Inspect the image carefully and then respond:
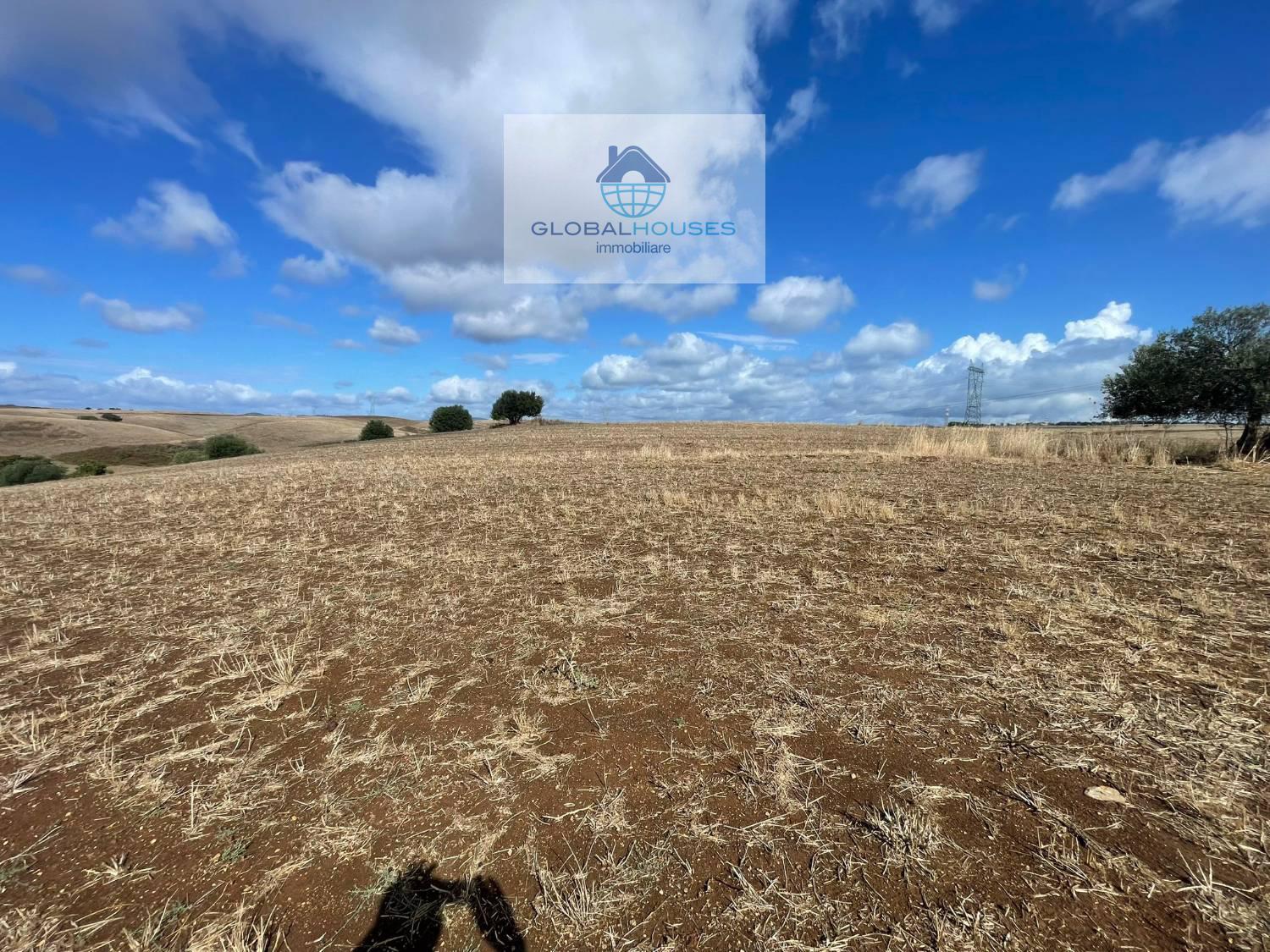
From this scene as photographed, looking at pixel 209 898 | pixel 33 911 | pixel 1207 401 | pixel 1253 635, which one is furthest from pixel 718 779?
pixel 1207 401

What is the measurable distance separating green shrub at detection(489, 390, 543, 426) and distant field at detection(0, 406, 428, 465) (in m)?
20.9

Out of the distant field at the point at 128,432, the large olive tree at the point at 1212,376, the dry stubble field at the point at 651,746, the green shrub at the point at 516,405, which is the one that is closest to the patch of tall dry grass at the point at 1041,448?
the large olive tree at the point at 1212,376

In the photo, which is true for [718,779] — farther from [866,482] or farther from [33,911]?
[866,482]

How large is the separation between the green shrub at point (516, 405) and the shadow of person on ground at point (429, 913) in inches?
2390

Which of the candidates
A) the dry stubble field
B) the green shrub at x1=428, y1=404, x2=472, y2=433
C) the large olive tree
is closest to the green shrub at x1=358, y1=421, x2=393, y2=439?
A: the green shrub at x1=428, y1=404, x2=472, y2=433

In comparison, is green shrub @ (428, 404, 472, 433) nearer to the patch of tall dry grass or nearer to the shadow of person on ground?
the patch of tall dry grass

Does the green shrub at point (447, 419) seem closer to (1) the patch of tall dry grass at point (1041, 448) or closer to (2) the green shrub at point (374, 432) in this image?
(2) the green shrub at point (374, 432)

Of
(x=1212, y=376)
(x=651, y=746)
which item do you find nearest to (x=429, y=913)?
(x=651, y=746)

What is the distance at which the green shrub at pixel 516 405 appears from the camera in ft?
199

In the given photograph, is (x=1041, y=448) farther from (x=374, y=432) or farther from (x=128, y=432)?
(x=128, y=432)

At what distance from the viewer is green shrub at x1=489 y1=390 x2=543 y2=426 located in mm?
60594

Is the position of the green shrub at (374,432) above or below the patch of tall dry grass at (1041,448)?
above

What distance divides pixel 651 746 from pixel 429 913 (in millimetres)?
1408

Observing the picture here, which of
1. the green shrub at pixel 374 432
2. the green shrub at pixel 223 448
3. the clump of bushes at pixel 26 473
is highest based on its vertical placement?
the green shrub at pixel 374 432
